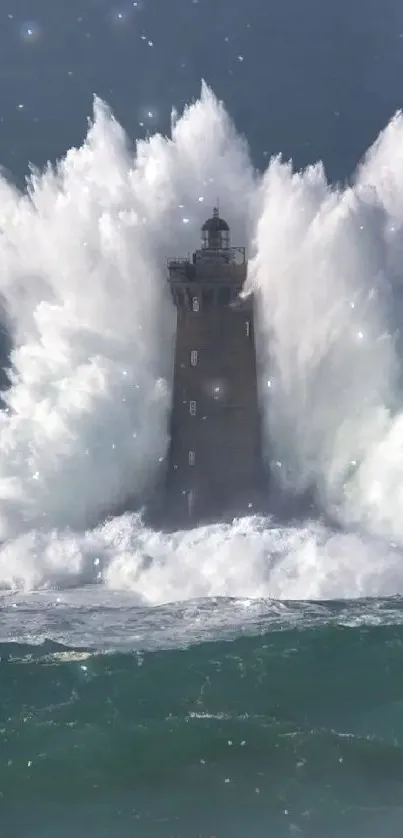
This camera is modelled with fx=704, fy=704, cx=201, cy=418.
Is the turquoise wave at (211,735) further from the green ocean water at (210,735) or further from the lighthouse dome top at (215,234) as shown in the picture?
the lighthouse dome top at (215,234)

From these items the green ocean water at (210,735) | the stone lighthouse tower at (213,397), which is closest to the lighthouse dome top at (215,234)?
the stone lighthouse tower at (213,397)

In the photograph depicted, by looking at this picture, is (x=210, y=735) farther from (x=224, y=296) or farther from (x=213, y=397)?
(x=224, y=296)

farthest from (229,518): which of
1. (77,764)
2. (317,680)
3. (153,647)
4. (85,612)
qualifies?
(77,764)

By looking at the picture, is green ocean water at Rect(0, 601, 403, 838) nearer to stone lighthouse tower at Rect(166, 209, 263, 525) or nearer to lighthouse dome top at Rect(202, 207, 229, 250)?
stone lighthouse tower at Rect(166, 209, 263, 525)

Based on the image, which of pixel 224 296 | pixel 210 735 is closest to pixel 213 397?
pixel 224 296

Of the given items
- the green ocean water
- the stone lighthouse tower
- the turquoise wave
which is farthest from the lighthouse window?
the turquoise wave

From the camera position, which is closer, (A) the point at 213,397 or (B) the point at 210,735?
(B) the point at 210,735

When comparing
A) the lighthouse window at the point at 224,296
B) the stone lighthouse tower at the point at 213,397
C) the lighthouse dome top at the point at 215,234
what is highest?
the lighthouse dome top at the point at 215,234
